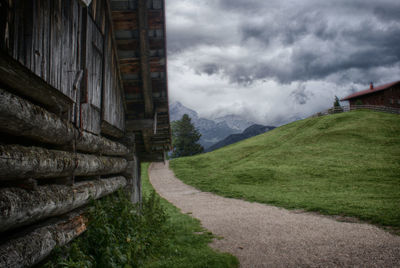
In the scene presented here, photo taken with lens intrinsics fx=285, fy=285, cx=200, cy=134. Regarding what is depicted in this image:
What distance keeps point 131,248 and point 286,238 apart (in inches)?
215

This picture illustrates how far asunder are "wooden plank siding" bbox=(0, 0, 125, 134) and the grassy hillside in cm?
1042

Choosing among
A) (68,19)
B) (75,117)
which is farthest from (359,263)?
(68,19)

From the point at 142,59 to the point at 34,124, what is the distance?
172 inches

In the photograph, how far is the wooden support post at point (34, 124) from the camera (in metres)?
2.72

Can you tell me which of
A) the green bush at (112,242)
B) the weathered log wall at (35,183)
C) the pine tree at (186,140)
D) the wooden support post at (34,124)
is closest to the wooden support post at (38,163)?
the weathered log wall at (35,183)

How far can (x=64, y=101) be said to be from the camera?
436cm

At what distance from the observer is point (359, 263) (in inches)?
251

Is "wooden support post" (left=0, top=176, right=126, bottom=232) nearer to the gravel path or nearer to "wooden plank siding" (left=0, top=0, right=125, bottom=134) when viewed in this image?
"wooden plank siding" (left=0, top=0, right=125, bottom=134)

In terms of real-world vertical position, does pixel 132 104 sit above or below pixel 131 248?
above

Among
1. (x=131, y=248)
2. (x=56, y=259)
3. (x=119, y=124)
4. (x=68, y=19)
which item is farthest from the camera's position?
(x=119, y=124)

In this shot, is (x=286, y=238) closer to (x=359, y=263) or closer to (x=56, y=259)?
(x=359, y=263)

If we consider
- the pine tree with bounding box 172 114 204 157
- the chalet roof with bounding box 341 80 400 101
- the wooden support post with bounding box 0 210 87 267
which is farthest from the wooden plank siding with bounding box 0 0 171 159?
the chalet roof with bounding box 341 80 400 101

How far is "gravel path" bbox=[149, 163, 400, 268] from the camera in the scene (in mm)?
6652

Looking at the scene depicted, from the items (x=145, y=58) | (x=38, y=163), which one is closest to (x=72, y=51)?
(x=38, y=163)
